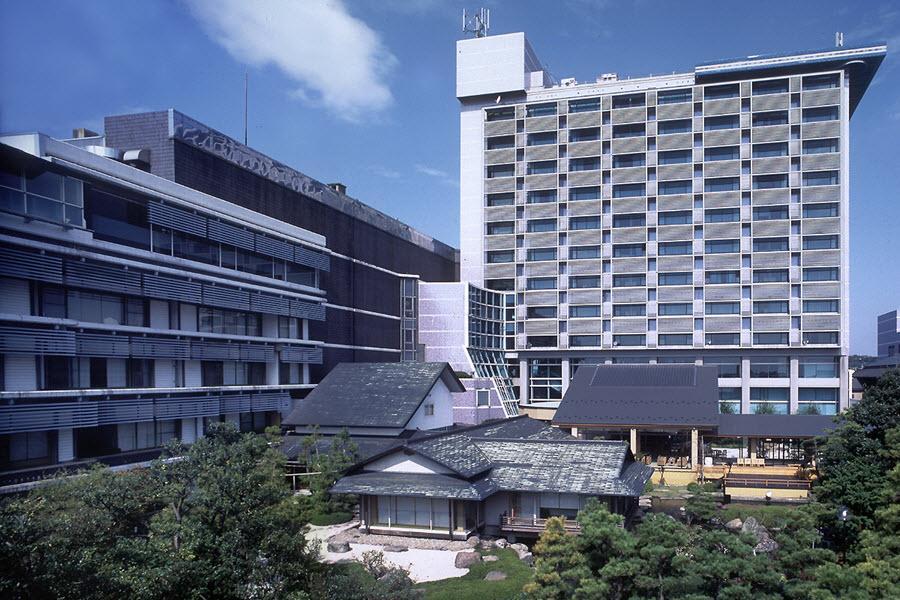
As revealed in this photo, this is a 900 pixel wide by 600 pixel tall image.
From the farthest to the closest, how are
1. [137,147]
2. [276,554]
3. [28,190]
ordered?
[137,147] → [28,190] → [276,554]

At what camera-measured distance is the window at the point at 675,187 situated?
66.4m

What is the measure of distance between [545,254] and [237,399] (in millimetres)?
41940

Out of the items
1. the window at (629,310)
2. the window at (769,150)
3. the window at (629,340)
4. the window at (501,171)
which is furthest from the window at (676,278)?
the window at (501,171)

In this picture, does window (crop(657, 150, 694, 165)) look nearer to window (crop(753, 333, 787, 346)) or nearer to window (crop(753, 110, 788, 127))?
window (crop(753, 110, 788, 127))

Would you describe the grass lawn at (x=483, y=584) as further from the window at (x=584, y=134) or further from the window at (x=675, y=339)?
the window at (x=584, y=134)

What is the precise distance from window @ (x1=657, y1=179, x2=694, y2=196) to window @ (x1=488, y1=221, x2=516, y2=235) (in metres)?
15.4

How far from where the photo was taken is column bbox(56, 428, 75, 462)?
25500 millimetres

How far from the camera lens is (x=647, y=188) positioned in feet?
221

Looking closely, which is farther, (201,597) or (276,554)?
(276,554)

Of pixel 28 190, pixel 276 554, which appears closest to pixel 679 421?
pixel 276 554

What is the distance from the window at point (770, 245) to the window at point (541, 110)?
24.2m

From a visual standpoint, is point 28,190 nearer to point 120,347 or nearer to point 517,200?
point 120,347

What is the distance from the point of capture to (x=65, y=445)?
1016 inches

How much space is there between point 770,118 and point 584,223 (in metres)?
20.3
